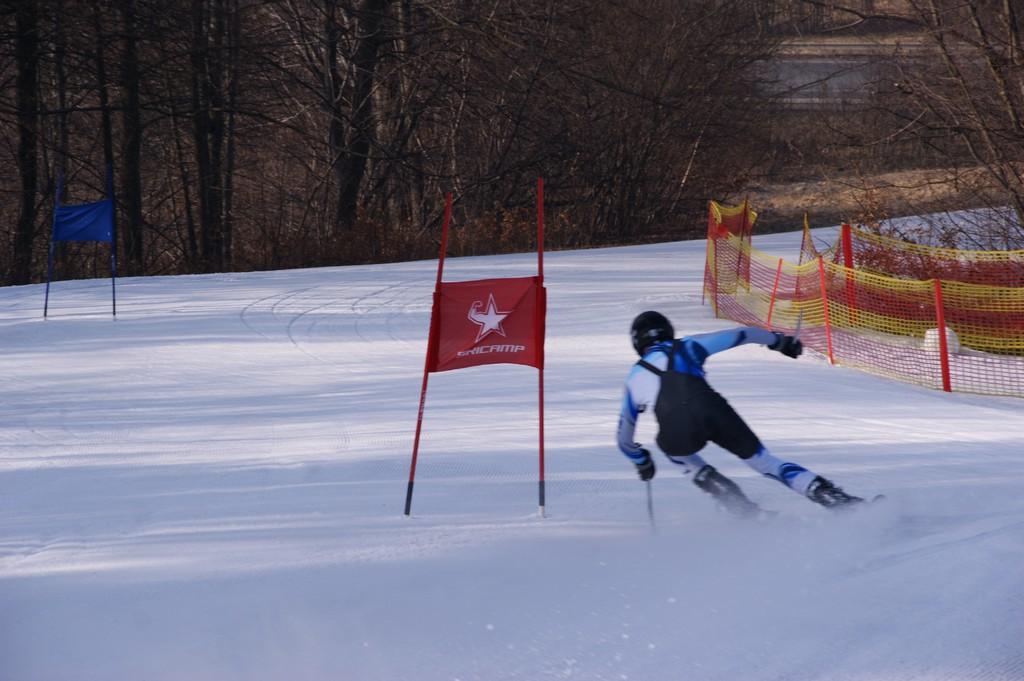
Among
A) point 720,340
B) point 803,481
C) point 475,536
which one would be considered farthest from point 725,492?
point 475,536

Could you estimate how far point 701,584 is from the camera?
5.77 meters

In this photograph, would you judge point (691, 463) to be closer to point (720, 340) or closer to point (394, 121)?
point (720, 340)

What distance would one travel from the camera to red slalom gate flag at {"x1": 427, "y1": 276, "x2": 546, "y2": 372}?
6797mm

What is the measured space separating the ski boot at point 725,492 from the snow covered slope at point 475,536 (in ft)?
0.46

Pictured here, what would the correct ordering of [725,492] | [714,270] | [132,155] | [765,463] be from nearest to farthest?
[765,463]
[725,492]
[714,270]
[132,155]

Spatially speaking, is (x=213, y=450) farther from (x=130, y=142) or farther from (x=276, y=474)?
(x=130, y=142)

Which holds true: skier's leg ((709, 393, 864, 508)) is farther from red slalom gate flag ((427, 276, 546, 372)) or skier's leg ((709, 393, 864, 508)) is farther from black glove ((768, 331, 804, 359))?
red slalom gate flag ((427, 276, 546, 372))

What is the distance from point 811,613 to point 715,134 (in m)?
31.5

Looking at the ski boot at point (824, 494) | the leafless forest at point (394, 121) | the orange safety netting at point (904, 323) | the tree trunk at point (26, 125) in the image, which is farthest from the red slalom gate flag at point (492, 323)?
the tree trunk at point (26, 125)

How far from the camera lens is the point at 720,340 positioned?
6.52 meters

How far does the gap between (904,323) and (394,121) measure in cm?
1991

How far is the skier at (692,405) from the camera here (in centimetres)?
635

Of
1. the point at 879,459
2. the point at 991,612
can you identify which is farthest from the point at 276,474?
the point at 991,612

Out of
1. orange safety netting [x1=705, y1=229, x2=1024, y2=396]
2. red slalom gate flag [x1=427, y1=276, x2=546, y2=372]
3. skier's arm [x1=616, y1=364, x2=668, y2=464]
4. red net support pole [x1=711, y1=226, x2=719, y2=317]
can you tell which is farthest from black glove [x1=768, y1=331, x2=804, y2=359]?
red net support pole [x1=711, y1=226, x2=719, y2=317]
